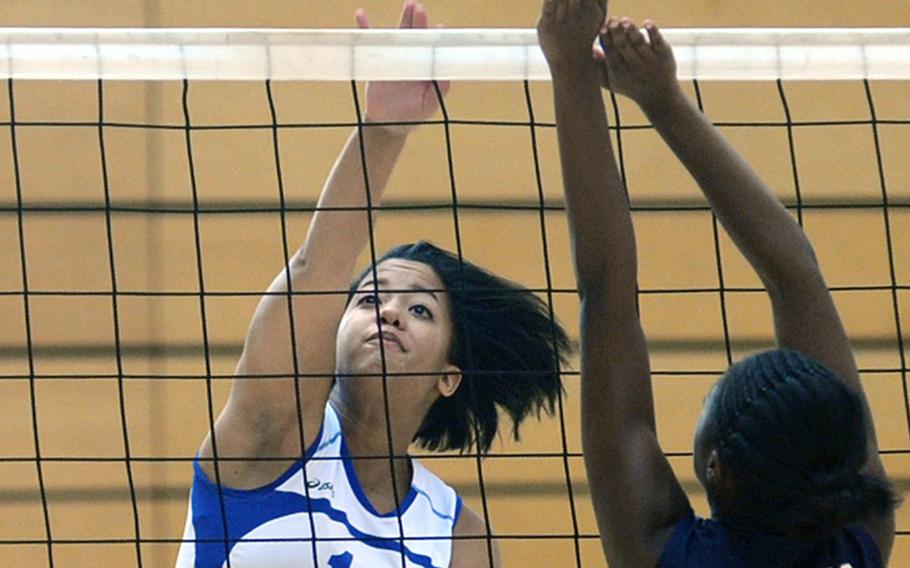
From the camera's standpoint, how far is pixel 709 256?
3.52 m

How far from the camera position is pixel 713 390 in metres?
1.26

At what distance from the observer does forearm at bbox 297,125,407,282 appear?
188 centimetres

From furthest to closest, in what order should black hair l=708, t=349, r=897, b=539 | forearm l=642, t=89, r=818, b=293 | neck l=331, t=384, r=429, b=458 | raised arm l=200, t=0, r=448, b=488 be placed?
neck l=331, t=384, r=429, b=458
raised arm l=200, t=0, r=448, b=488
forearm l=642, t=89, r=818, b=293
black hair l=708, t=349, r=897, b=539

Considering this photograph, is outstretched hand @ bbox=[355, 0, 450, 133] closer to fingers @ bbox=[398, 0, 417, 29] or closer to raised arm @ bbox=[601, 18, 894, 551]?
fingers @ bbox=[398, 0, 417, 29]

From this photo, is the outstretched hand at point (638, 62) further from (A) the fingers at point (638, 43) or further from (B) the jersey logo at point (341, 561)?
(B) the jersey logo at point (341, 561)

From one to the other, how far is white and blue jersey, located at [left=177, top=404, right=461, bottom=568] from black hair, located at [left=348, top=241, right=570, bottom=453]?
215 millimetres

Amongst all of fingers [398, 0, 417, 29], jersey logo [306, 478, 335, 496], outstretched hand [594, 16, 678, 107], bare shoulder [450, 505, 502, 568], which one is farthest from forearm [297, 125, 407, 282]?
outstretched hand [594, 16, 678, 107]

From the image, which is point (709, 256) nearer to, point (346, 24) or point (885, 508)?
point (346, 24)

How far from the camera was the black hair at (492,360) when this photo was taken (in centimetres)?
214

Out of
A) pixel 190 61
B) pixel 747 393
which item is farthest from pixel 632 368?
pixel 190 61

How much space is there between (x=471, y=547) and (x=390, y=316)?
308 millimetres

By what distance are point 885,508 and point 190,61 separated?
35.6 inches

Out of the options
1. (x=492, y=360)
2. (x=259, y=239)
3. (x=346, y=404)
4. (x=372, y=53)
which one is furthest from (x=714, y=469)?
(x=259, y=239)

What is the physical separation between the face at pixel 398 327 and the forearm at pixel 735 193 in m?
0.55
